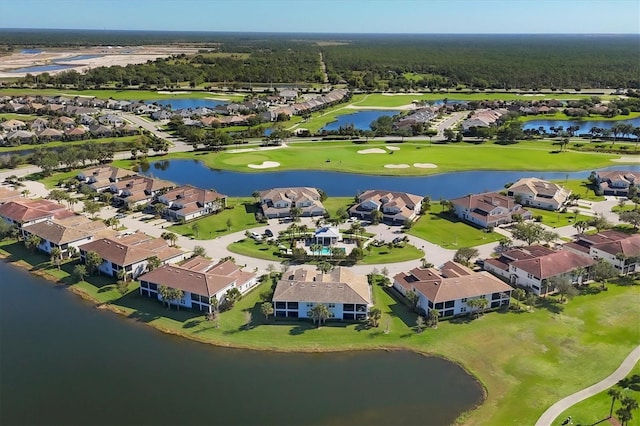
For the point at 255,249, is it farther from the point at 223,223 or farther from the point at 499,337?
the point at 499,337

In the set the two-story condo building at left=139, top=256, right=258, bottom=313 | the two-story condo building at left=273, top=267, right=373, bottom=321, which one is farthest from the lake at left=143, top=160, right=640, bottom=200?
the two-story condo building at left=273, top=267, right=373, bottom=321

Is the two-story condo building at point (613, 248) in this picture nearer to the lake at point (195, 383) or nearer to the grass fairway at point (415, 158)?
the lake at point (195, 383)

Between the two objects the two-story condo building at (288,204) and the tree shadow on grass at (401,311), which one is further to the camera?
the two-story condo building at (288,204)

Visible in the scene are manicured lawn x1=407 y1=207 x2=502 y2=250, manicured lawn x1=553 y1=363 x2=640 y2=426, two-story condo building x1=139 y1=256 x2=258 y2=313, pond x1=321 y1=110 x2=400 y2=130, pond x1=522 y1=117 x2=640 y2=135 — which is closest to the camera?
manicured lawn x1=553 y1=363 x2=640 y2=426

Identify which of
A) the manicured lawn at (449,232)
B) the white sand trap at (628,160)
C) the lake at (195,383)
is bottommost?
the lake at (195,383)

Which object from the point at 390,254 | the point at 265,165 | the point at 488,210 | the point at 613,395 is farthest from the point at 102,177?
the point at 613,395

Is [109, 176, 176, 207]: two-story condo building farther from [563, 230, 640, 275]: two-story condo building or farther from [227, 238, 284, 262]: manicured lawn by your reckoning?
[563, 230, 640, 275]: two-story condo building

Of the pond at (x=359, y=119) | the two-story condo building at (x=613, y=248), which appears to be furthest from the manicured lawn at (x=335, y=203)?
the pond at (x=359, y=119)
